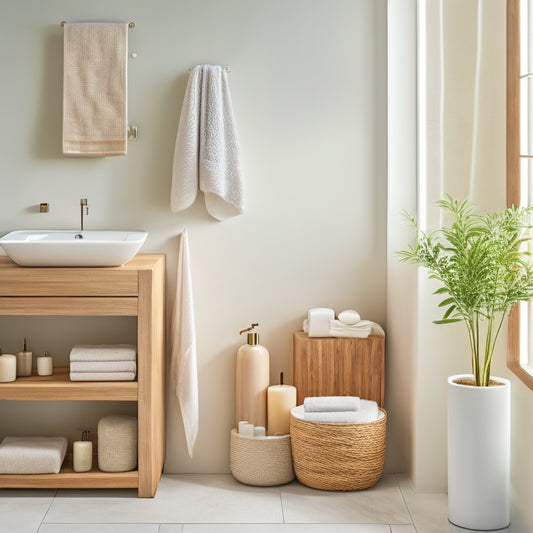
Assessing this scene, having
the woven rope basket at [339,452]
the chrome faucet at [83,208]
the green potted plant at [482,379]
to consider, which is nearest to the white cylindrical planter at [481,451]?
the green potted plant at [482,379]

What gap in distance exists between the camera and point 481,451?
9.16 ft

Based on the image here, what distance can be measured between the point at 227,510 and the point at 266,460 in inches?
11.8

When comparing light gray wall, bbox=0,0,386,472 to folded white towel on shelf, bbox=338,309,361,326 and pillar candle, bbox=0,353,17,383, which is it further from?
pillar candle, bbox=0,353,17,383

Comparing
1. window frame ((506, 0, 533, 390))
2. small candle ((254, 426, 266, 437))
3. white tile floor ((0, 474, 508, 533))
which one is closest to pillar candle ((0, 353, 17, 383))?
white tile floor ((0, 474, 508, 533))

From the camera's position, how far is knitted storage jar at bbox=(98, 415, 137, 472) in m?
3.23

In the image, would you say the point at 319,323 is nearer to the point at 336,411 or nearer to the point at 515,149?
the point at 336,411

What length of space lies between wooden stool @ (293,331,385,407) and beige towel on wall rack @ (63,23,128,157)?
1173 millimetres

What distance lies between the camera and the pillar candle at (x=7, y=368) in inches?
126

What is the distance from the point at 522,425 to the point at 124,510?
152 cm

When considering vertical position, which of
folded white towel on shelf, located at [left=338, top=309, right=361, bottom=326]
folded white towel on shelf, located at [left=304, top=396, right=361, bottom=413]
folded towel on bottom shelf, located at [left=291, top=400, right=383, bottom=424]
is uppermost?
folded white towel on shelf, located at [left=338, top=309, right=361, bottom=326]

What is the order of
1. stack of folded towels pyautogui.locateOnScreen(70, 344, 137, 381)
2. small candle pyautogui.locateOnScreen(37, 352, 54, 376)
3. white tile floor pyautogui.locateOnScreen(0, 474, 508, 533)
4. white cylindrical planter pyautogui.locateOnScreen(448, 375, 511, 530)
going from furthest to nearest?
small candle pyautogui.locateOnScreen(37, 352, 54, 376) < stack of folded towels pyautogui.locateOnScreen(70, 344, 137, 381) < white tile floor pyautogui.locateOnScreen(0, 474, 508, 533) < white cylindrical planter pyautogui.locateOnScreen(448, 375, 511, 530)

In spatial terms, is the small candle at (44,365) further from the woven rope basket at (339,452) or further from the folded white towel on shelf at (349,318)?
the folded white towel on shelf at (349,318)

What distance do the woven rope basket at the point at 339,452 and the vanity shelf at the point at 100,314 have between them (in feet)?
1.98

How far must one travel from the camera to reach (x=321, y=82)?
11.5 ft
